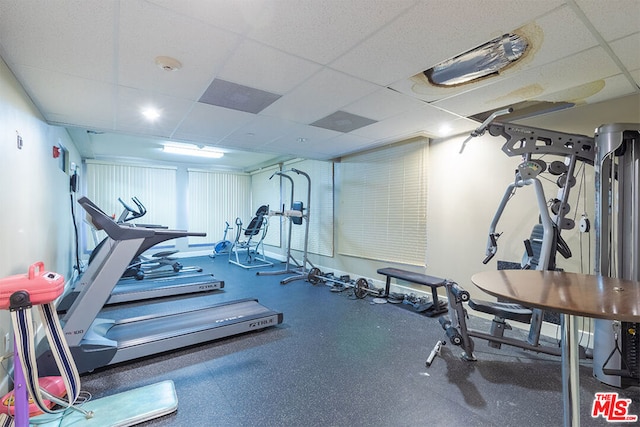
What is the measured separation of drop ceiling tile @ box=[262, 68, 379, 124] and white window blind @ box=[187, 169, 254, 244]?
5579mm

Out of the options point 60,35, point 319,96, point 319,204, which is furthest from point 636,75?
point 319,204

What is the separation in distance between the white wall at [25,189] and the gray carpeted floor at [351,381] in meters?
1.07

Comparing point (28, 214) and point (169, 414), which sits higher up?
point (28, 214)

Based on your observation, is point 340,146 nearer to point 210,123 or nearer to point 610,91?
point 210,123

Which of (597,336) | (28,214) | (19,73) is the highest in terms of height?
(19,73)

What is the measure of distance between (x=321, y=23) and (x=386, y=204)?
332 cm

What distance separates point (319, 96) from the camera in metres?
2.53

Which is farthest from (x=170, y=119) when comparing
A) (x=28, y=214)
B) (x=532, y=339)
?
(x=532, y=339)

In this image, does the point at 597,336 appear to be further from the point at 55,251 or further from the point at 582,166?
the point at 55,251

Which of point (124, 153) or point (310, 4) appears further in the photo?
point (124, 153)

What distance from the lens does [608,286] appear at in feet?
4.08

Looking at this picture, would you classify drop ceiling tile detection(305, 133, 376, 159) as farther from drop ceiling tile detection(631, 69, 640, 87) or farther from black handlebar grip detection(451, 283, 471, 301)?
drop ceiling tile detection(631, 69, 640, 87)

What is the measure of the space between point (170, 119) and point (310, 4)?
8.16 ft

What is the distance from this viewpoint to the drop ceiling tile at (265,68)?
1822 millimetres
